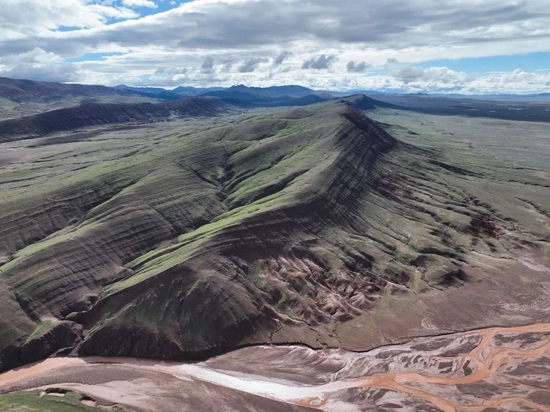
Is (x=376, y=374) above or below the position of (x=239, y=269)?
below

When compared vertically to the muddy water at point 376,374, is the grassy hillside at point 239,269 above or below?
above

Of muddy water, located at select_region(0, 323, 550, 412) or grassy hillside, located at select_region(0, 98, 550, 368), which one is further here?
grassy hillside, located at select_region(0, 98, 550, 368)

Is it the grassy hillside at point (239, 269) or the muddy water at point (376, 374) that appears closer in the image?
the muddy water at point (376, 374)

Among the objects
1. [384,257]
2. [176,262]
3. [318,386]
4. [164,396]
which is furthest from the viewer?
[384,257]

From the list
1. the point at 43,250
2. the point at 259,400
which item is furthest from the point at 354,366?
the point at 43,250

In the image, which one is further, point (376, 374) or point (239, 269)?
point (239, 269)

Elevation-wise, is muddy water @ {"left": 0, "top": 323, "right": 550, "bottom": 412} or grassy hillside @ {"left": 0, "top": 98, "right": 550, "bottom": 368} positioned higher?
grassy hillside @ {"left": 0, "top": 98, "right": 550, "bottom": 368}

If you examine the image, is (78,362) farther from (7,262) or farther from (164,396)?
(7,262)

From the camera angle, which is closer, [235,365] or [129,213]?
[235,365]
